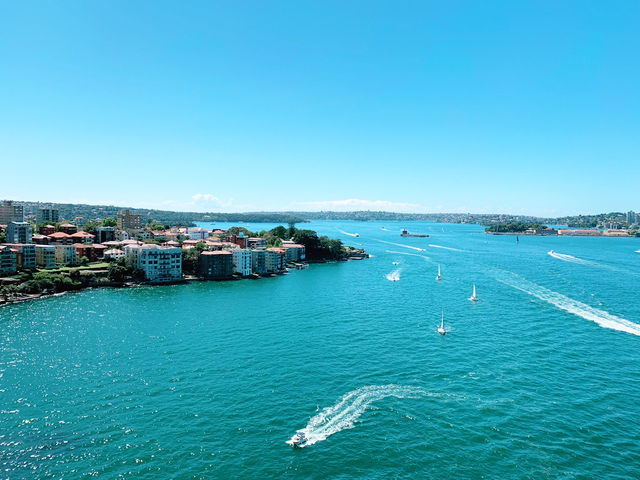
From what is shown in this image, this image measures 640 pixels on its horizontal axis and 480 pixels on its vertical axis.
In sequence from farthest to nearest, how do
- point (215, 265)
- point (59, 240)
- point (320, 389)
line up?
point (59, 240) → point (215, 265) → point (320, 389)

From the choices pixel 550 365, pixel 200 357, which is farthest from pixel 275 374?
pixel 550 365

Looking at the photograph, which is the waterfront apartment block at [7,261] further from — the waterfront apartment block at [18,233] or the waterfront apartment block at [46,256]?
the waterfront apartment block at [18,233]

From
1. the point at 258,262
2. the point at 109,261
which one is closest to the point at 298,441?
the point at 258,262

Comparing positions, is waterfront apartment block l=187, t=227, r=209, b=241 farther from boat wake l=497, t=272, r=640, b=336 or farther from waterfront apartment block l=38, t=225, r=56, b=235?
boat wake l=497, t=272, r=640, b=336

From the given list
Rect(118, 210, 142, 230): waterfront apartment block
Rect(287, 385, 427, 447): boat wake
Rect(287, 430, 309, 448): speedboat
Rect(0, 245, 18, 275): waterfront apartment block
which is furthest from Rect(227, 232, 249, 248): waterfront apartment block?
Rect(287, 430, 309, 448): speedboat

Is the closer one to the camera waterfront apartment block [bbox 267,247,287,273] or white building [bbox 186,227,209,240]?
waterfront apartment block [bbox 267,247,287,273]

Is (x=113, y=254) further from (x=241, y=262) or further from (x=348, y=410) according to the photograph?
(x=348, y=410)

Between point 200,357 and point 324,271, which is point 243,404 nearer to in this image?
point 200,357
